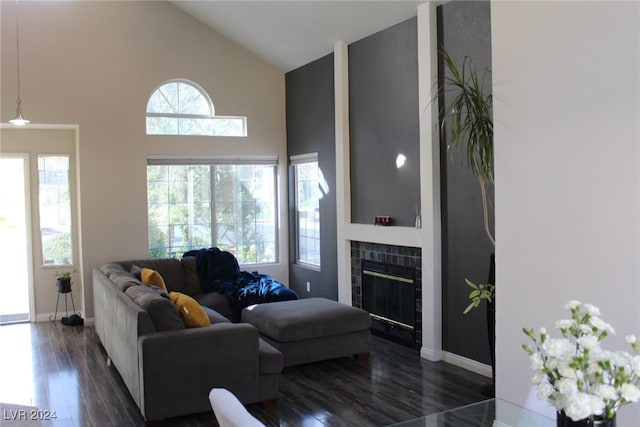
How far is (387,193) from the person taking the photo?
5.74 m

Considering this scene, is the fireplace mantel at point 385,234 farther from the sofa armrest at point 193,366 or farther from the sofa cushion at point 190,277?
the sofa armrest at point 193,366

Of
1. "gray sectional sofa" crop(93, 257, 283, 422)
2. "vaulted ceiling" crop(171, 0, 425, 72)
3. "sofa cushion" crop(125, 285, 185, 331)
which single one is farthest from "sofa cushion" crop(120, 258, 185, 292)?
"vaulted ceiling" crop(171, 0, 425, 72)

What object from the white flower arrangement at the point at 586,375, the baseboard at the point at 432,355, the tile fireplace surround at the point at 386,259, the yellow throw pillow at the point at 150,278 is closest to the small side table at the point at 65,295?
the yellow throw pillow at the point at 150,278

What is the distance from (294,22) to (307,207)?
2286 millimetres

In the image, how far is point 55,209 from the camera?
22.9 feet

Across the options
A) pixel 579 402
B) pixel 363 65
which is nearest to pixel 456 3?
pixel 363 65

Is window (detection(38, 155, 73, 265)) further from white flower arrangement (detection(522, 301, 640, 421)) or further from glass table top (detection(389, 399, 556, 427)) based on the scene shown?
white flower arrangement (detection(522, 301, 640, 421))

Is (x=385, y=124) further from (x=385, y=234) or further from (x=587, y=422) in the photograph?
(x=587, y=422)

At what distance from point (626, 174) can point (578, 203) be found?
0.25 m

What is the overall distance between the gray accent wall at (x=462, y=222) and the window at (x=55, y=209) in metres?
4.58

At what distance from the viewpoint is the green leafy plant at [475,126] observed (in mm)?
3971

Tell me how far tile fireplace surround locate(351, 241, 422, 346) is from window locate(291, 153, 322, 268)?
94 cm

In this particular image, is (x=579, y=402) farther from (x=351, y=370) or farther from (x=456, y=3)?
(x=456, y=3)

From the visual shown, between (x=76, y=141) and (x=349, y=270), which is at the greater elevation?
(x=76, y=141)
